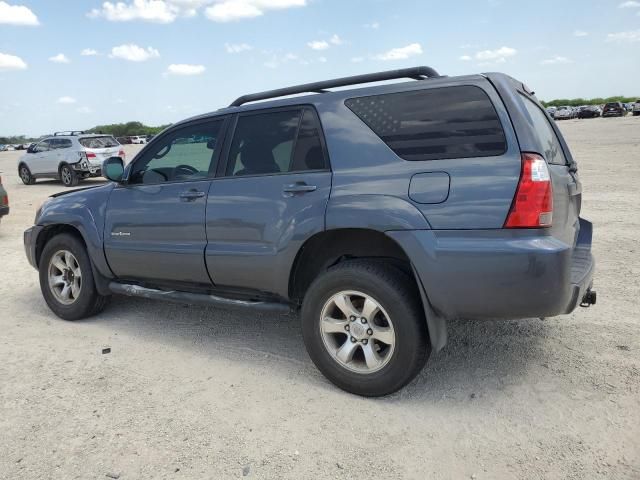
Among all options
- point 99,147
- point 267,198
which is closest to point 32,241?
point 267,198

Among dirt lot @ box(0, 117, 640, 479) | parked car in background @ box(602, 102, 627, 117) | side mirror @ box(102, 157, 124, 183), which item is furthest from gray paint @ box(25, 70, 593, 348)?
parked car in background @ box(602, 102, 627, 117)

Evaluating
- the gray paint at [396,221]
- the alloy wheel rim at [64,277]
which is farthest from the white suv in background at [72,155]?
the gray paint at [396,221]

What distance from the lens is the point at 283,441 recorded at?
112 inches

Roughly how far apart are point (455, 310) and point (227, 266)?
5.29 feet

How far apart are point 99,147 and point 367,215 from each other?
51.3 feet

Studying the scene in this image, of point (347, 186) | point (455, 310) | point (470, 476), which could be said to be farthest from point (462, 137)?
point (470, 476)

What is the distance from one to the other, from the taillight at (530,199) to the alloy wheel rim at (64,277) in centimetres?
371

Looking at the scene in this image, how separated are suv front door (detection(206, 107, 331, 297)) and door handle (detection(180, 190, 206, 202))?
93mm

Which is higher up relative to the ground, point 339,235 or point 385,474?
point 339,235

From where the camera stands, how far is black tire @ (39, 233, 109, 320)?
15.5ft

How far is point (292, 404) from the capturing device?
127 inches

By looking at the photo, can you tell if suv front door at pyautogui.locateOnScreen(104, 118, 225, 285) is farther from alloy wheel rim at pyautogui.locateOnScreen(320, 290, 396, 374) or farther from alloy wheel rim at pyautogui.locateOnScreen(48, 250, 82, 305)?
alloy wheel rim at pyautogui.locateOnScreen(320, 290, 396, 374)

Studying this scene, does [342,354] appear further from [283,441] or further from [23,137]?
[23,137]

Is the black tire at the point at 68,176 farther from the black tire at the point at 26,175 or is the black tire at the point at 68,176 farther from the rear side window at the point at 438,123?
the rear side window at the point at 438,123
